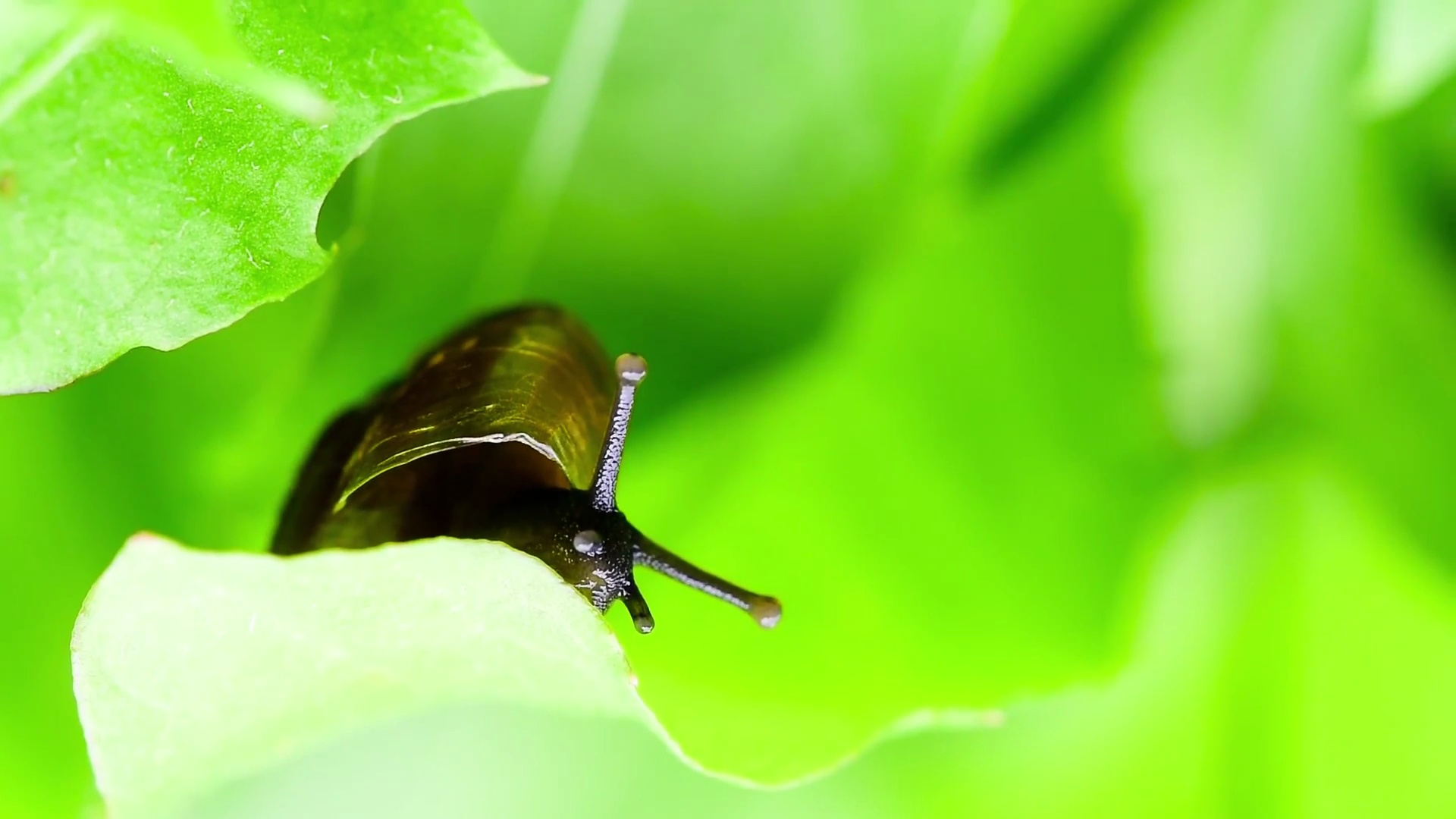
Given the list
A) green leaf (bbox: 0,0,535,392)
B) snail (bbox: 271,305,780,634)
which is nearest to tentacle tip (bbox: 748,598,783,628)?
snail (bbox: 271,305,780,634)

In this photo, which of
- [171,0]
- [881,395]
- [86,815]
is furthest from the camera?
[881,395]

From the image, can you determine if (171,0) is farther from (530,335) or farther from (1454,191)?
(1454,191)

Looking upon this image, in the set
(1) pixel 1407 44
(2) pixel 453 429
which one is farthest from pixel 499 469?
(1) pixel 1407 44

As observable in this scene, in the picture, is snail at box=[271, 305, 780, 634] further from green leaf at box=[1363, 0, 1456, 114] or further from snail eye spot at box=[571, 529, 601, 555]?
green leaf at box=[1363, 0, 1456, 114]

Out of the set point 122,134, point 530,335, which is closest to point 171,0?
point 122,134

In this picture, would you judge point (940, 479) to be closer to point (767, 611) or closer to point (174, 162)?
point (767, 611)

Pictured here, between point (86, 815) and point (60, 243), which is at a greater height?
point (60, 243)

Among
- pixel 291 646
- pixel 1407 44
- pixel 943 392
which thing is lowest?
pixel 291 646

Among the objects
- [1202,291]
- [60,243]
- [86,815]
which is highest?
[1202,291]
